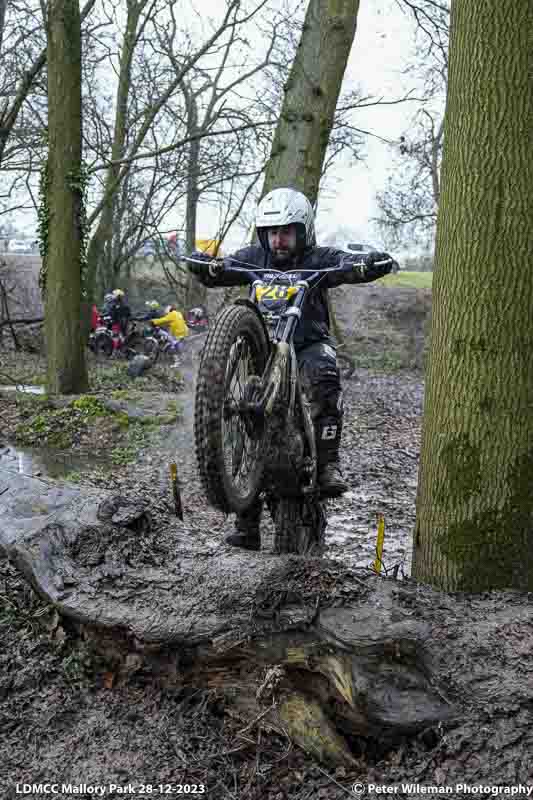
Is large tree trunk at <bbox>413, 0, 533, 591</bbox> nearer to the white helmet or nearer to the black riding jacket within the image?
the black riding jacket

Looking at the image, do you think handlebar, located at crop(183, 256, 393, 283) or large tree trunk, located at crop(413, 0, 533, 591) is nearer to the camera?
large tree trunk, located at crop(413, 0, 533, 591)

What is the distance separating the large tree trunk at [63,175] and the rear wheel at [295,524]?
7695 mm

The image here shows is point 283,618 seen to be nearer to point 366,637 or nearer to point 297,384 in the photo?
point 366,637

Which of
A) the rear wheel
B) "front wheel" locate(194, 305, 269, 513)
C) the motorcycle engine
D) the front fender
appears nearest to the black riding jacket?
the front fender

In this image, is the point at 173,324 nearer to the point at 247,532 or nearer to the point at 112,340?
the point at 112,340

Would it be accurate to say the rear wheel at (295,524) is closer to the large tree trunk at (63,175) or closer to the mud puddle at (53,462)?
the mud puddle at (53,462)

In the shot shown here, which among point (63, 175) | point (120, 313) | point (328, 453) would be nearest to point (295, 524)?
point (328, 453)

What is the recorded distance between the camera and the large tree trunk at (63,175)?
10.9 m

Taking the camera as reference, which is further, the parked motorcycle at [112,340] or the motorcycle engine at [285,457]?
the parked motorcycle at [112,340]

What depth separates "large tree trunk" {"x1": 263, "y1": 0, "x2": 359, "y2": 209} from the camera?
8070 millimetres

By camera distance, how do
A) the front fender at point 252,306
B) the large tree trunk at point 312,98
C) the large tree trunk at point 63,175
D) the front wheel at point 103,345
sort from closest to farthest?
the front fender at point 252,306 < the large tree trunk at point 312,98 < the large tree trunk at point 63,175 < the front wheel at point 103,345

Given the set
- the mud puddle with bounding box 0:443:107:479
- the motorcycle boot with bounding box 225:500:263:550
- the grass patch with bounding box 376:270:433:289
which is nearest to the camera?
the motorcycle boot with bounding box 225:500:263:550

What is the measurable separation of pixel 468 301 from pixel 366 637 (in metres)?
1.59

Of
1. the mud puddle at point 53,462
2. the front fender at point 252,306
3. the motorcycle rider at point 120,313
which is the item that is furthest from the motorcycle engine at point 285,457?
the motorcycle rider at point 120,313
